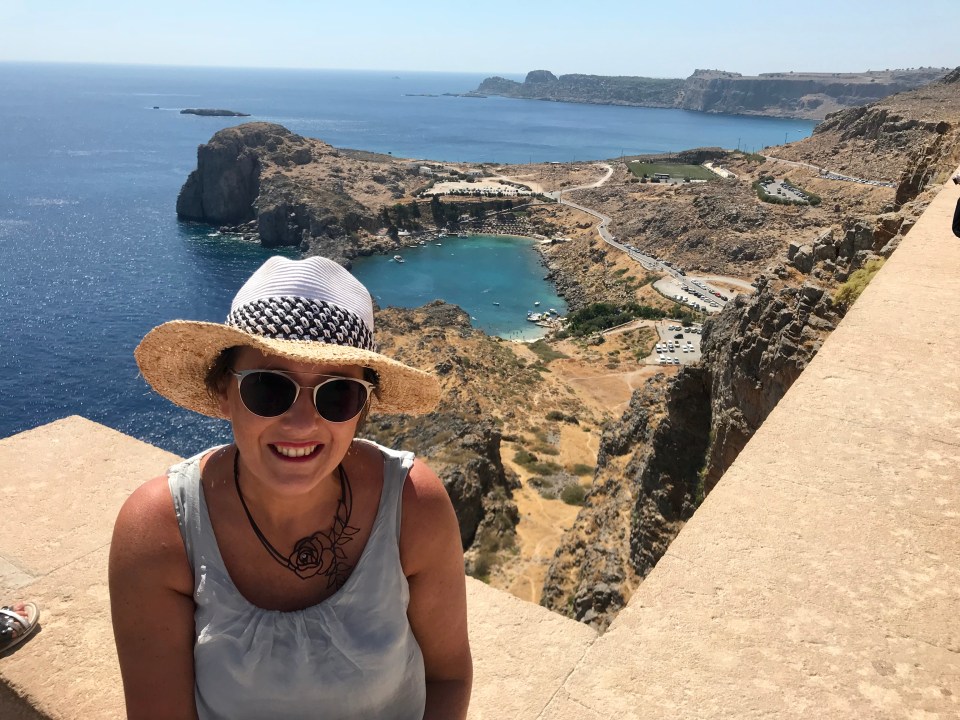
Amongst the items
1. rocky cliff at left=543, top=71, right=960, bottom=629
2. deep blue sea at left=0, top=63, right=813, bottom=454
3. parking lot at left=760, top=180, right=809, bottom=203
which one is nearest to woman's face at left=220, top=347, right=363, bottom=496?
rocky cliff at left=543, top=71, right=960, bottom=629

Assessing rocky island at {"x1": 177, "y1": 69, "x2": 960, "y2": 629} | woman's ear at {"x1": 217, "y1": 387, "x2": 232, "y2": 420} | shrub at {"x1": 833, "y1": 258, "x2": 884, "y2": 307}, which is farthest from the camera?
rocky island at {"x1": 177, "y1": 69, "x2": 960, "y2": 629}

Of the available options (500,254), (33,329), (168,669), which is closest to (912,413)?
(168,669)

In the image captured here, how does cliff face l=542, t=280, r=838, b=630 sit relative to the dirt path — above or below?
above

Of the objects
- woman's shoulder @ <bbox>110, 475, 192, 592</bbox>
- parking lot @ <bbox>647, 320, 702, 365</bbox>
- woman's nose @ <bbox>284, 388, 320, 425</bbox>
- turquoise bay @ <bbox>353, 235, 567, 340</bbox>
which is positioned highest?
woman's nose @ <bbox>284, 388, 320, 425</bbox>

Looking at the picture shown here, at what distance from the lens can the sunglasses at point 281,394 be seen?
214 centimetres

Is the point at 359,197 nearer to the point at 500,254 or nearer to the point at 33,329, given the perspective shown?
the point at 500,254

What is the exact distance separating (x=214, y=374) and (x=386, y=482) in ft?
2.43

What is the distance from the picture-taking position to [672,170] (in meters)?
110

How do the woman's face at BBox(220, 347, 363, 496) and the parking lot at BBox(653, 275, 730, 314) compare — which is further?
the parking lot at BBox(653, 275, 730, 314)

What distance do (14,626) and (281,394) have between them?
1923mm

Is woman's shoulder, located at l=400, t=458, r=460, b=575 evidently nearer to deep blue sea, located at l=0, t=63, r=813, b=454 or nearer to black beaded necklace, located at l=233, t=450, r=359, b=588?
black beaded necklace, located at l=233, t=450, r=359, b=588

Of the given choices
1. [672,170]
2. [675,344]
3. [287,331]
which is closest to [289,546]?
[287,331]

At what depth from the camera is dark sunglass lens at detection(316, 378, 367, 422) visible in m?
2.18

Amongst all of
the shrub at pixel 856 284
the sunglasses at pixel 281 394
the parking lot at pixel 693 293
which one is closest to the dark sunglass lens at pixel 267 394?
the sunglasses at pixel 281 394
